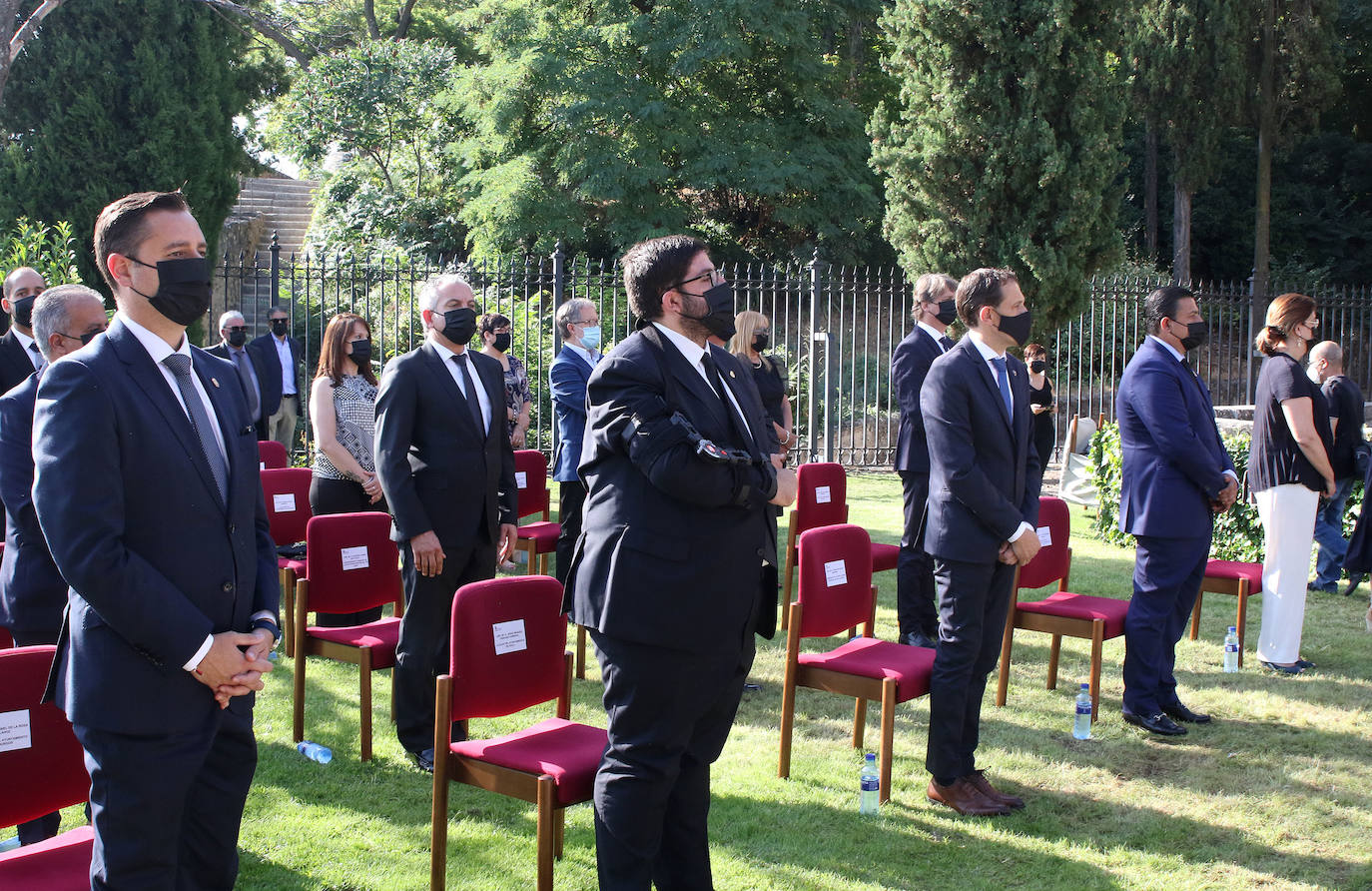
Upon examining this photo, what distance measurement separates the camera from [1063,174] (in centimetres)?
1449

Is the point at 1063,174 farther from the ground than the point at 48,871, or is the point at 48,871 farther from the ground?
the point at 1063,174

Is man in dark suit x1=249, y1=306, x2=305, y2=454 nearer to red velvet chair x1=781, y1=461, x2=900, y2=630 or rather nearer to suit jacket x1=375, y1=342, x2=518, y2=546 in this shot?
red velvet chair x1=781, y1=461, x2=900, y2=630

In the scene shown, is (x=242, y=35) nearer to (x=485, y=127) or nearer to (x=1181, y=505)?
(x=485, y=127)

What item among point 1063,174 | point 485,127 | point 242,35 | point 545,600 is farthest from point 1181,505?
point 242,35

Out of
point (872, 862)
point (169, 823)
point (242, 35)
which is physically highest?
point (242, 35)

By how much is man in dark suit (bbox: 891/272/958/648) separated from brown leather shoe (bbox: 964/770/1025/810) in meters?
1.72

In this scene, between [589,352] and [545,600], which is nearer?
[545,600]

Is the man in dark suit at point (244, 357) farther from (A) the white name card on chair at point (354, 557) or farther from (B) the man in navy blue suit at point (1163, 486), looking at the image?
(B) the man in navy blue suit at point (1163, 486)

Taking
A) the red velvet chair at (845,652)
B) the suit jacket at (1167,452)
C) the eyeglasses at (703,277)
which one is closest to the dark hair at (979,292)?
the red velvet chair at (845,652)

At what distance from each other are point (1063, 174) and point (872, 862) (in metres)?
12.5

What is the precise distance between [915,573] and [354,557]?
283 centimetres

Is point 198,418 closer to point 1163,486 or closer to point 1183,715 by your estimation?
point 1163,486

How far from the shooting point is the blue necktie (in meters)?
4.06

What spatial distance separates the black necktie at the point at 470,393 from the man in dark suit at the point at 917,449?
2350mm
